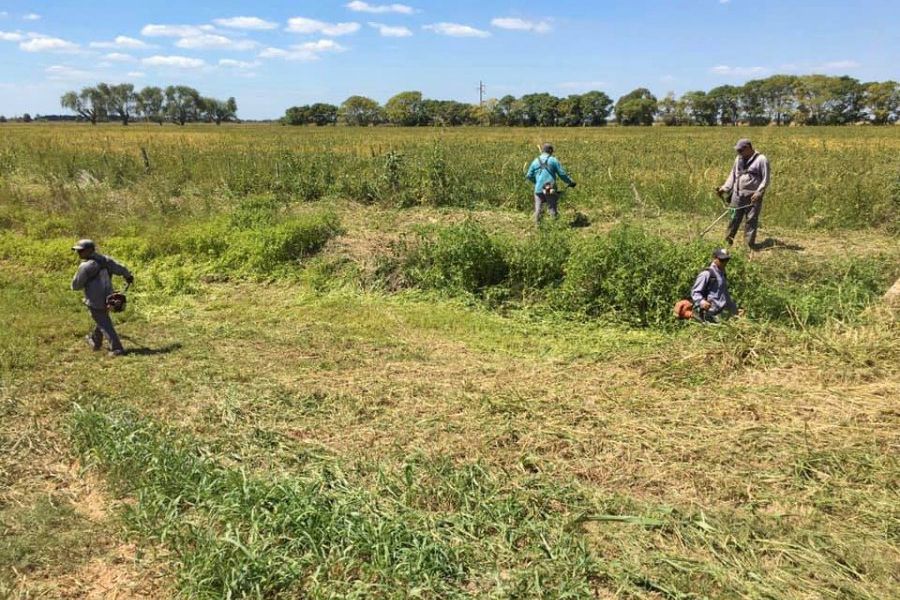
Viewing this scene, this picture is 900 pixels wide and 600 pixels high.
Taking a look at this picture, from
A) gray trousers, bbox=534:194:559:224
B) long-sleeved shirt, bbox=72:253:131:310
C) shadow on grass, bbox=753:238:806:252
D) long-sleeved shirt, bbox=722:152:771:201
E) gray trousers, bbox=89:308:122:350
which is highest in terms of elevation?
long-sleeved shirt, bbox=722:152:771:201

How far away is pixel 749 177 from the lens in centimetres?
929

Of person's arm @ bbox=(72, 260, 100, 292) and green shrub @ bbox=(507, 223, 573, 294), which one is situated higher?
person's arm @ bbox=(72, 260, 100, 292)

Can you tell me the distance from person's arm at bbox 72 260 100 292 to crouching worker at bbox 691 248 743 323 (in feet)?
21.3

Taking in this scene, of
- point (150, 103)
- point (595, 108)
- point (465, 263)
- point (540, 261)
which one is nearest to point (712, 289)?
point (540, 261)

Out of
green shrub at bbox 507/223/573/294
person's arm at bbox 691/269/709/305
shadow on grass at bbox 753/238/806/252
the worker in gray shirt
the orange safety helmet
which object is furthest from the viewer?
shadow on grass at bbox 753/238/806/252

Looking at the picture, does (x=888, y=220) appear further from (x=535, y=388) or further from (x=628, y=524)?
(x=628, y=524)

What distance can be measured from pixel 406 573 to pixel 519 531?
75 cm

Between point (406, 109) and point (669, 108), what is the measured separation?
38.2m

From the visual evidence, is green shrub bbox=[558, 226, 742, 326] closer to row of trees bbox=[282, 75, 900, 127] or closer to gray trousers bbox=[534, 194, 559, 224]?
gray trousers bbox=[534, 194, 559, 224]

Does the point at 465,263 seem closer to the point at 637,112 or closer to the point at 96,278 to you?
the point at 96,278

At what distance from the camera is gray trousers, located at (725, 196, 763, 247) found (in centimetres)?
935

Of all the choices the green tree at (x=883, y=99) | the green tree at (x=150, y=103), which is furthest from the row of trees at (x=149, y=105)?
the green tree at (x=883, y=99)

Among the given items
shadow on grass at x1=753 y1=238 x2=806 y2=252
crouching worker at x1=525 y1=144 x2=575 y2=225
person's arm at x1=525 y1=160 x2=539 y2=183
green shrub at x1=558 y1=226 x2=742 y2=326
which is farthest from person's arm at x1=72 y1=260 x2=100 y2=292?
shadow on grass at x1=753 y1=238 x2=806 y2=252

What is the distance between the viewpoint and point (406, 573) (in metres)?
3.15
